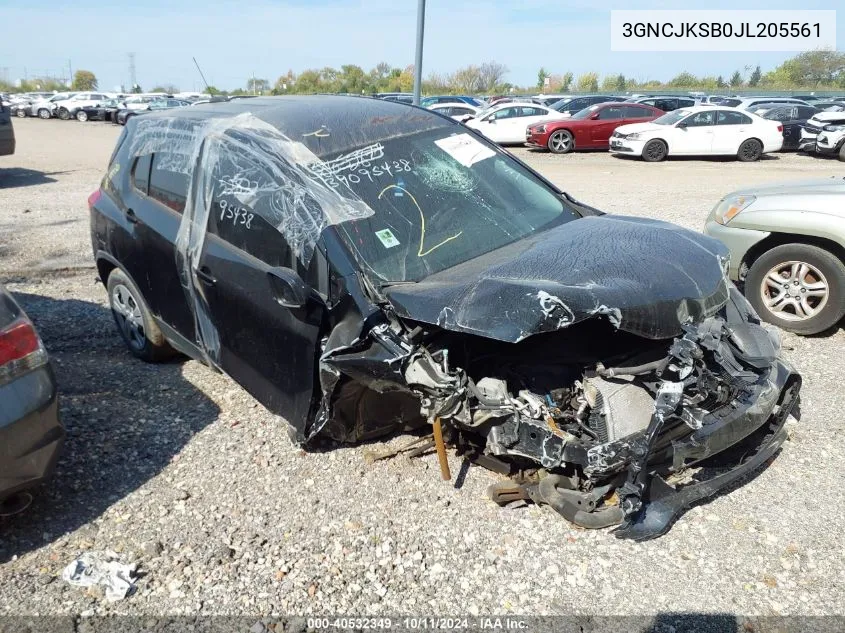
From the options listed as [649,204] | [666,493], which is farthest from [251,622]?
[649,204]

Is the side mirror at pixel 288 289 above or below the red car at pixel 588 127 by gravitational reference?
below

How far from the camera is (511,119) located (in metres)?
20.9

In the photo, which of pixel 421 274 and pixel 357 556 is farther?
pixel 421 274

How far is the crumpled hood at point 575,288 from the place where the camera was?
2.70 meters

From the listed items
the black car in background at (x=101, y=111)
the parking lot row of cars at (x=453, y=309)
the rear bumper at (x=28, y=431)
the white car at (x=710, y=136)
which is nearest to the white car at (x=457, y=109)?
the white car at (x=710, y=136)

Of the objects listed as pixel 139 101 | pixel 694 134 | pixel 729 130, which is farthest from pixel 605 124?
pixel 139 101

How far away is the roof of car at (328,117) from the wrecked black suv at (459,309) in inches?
0.8

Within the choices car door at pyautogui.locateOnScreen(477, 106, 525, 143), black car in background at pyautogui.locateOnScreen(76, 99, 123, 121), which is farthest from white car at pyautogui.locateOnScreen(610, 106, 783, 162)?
black car in background at pyautogui.locateOnScreen(76, 99, 123, 121)

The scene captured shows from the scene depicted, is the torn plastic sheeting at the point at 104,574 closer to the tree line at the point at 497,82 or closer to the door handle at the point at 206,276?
the door handle at the point at 206,276

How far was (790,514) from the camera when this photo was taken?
10.4 ft

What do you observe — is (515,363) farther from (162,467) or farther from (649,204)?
(649,204)

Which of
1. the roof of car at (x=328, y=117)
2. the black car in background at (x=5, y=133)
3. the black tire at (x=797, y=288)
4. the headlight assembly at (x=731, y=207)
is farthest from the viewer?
the black car in background at (x=5, y=133)

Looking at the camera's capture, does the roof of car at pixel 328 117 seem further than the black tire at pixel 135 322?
No

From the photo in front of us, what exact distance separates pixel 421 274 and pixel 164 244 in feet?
5.64
